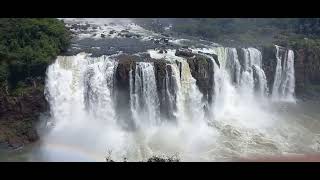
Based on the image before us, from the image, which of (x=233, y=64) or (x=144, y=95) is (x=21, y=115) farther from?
(x=233, y=64)

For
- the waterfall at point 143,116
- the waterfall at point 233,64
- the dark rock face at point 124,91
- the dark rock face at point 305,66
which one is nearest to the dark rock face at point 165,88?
the waterfall at point 143,116

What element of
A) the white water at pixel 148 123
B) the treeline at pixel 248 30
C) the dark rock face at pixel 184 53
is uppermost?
the dark rock face at pixel 184 53

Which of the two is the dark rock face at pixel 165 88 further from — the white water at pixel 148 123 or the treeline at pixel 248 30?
the treeline at pixel 248 30

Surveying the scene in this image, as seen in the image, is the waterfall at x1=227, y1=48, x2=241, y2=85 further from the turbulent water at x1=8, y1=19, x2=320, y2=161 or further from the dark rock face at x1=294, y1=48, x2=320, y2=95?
the dark rock face at x1=294, y1=48, x2=320, y2=95

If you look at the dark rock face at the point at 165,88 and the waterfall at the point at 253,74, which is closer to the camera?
the dark rock face at the point at 165,88

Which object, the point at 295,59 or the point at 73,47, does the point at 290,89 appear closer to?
the point at 295,59
